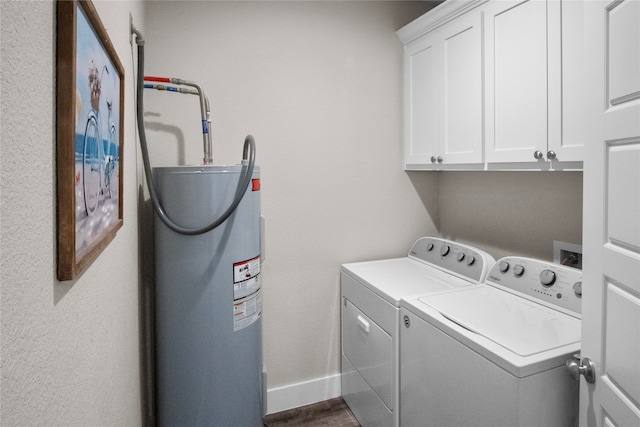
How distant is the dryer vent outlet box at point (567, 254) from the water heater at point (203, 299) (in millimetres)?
1418

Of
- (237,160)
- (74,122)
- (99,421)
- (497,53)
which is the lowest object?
(99,421)

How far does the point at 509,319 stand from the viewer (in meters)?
1.38

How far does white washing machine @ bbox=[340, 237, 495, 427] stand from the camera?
1.72 meters

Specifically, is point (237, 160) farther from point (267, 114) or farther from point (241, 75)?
point (241, 75)

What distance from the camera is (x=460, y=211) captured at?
7.70ft

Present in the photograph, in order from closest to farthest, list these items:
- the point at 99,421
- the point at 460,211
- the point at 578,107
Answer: the point at 99,421 → the point at 578,107 → the point at 460,211

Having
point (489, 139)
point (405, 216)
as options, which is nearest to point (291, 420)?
point (405, 216)

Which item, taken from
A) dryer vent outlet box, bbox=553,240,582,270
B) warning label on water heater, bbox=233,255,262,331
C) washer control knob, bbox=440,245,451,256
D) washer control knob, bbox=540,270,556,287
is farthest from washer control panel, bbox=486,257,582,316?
warning label on water heater, bbox=233,255,262,331

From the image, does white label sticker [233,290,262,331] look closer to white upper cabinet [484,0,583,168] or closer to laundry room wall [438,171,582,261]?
white upper cabinet [484,0,583,168]

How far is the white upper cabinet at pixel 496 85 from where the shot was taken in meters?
1.35

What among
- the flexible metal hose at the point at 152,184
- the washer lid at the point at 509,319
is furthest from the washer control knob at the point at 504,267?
the flexible metal hose at the point at 152,184

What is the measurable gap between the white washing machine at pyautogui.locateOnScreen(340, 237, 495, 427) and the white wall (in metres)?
1.25

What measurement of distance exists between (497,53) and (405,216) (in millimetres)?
1109

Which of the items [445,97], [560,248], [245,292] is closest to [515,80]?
[445,97]
